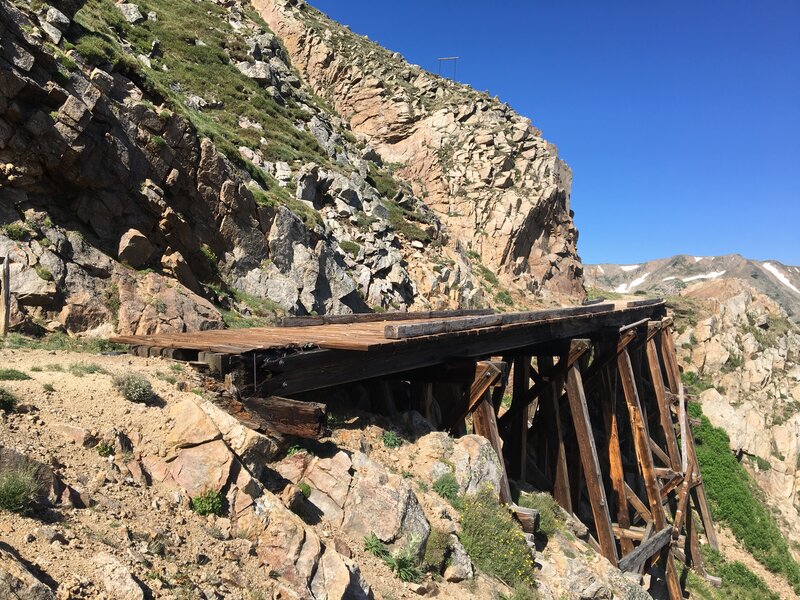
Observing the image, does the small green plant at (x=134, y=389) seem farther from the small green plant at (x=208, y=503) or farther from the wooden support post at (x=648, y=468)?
the wooden support post at (x=648, y=468)

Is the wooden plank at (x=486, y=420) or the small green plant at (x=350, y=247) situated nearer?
the wooden plank at (x=486, y=420)

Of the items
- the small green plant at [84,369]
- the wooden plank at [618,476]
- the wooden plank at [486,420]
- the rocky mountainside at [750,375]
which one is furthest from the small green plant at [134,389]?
the rocky mountainside at [750,375]

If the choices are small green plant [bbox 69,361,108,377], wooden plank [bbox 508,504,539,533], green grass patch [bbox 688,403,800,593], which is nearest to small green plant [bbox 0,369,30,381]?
small green plant [bbox 69,361,108,377]

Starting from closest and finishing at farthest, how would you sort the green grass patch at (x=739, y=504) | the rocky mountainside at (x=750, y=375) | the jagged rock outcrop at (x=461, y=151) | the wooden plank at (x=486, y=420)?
the wooden plank at (x=486, y=420), the green grass patch at (x=739, y=504), the rocky mountainside at (x=750, y=375), the jagged rock outcrop at (x=461, y=151)

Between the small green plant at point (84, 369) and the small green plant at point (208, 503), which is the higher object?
the small green plant at point (84, 369)

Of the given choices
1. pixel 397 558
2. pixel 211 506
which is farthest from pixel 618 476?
pixel 211 506

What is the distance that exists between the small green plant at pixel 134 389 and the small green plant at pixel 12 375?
31.5 inches

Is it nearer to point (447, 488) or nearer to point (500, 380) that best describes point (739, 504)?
point (500, 380)

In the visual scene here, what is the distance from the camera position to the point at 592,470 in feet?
29.8

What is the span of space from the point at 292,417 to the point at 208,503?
47.1 inches

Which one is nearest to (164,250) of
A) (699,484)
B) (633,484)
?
(633,484)

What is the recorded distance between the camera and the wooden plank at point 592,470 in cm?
900

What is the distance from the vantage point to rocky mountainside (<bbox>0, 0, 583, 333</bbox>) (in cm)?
806

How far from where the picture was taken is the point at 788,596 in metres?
15.8
